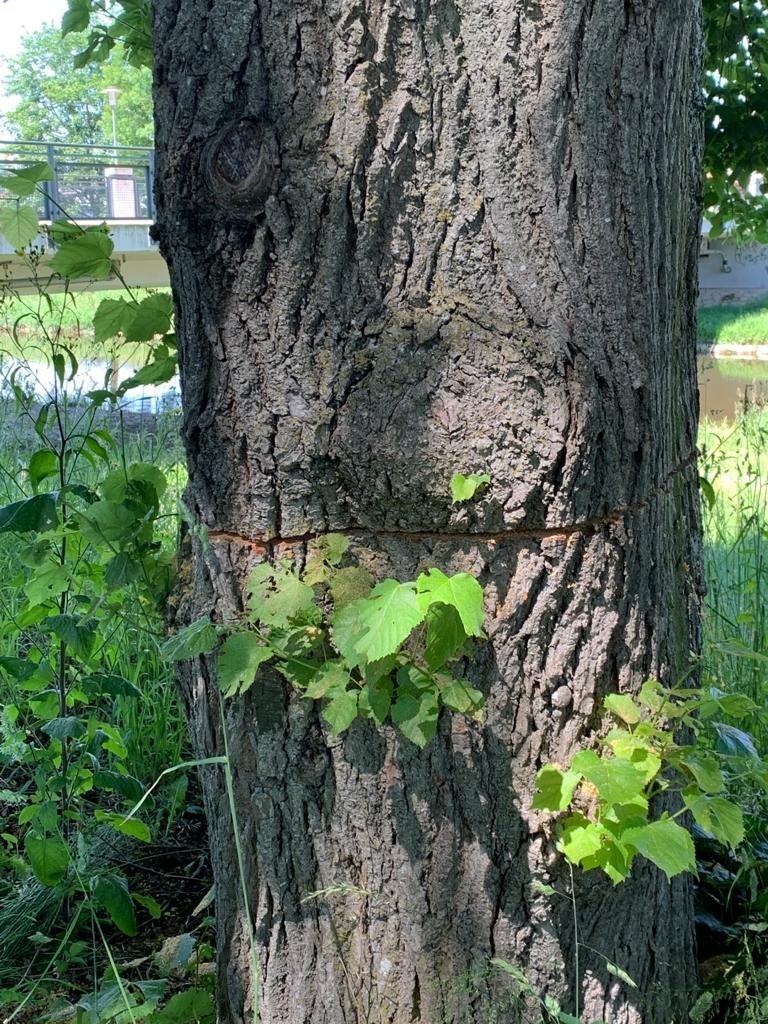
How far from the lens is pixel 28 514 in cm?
192

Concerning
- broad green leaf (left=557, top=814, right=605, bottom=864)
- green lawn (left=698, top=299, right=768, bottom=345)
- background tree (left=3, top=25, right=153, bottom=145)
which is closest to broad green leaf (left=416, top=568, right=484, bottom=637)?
broad green leaf (left=557, top=814, right=605, bottom=864)

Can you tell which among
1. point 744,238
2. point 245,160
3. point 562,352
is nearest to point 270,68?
point 245,160

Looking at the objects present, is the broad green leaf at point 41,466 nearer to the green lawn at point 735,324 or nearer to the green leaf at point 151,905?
the green leaf at point 151,905

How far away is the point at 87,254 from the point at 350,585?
869 mm

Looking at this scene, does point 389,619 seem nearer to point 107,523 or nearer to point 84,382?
point 107,523

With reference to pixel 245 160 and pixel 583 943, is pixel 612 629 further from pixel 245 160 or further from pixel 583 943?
pixel 245 160

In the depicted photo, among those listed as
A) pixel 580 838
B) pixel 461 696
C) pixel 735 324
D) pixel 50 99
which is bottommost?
pixel 735 324

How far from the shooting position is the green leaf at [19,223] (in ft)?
6.11

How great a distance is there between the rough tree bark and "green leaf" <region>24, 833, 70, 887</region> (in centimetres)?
41

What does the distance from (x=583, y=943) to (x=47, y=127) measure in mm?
66376

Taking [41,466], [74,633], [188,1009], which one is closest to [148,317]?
[41,466]

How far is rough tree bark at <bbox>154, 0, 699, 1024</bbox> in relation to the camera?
4.71ft

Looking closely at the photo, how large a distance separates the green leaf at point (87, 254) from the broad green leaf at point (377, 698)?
977 millimetres

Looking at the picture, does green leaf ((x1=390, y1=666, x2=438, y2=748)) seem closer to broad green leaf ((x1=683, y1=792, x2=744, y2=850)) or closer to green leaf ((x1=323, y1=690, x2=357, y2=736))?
green leaf ((x1=323, y1=690, x2=357, y2=736))
